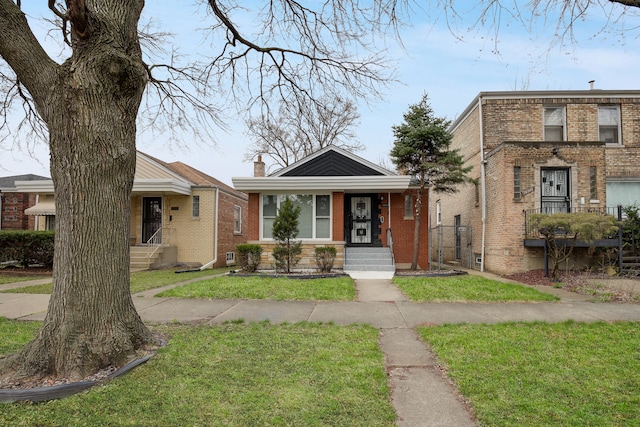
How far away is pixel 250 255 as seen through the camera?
502 inches

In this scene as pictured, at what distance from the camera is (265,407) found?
315 centimetres

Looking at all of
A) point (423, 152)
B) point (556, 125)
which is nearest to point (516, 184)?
point (423, 152)

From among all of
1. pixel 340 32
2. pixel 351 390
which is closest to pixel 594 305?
pixel 351 390

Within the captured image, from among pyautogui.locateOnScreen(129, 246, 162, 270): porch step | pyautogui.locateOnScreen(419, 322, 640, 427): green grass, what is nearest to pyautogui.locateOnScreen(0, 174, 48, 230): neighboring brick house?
pyautogui.locateOnScreen(129, 246, 162, 270): porch step

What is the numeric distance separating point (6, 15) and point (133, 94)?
1.29 m

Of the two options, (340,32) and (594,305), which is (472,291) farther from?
(340,32)

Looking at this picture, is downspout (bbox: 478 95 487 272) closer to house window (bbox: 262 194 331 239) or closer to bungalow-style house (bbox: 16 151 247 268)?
house window (bbox: 262 194 331 239)

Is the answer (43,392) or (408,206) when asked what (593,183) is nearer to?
(408,206)

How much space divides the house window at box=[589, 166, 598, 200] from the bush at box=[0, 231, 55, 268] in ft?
61.1

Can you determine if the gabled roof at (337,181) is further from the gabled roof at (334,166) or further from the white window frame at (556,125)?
the white window frame at (556,125)

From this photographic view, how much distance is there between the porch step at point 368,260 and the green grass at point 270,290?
2714mm

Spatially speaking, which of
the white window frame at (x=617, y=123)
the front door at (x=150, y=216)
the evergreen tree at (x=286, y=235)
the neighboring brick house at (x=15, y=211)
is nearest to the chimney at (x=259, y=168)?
the front door at (x=150, y=216)

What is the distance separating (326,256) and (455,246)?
911 centimetres

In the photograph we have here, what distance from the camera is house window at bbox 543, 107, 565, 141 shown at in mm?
14750
